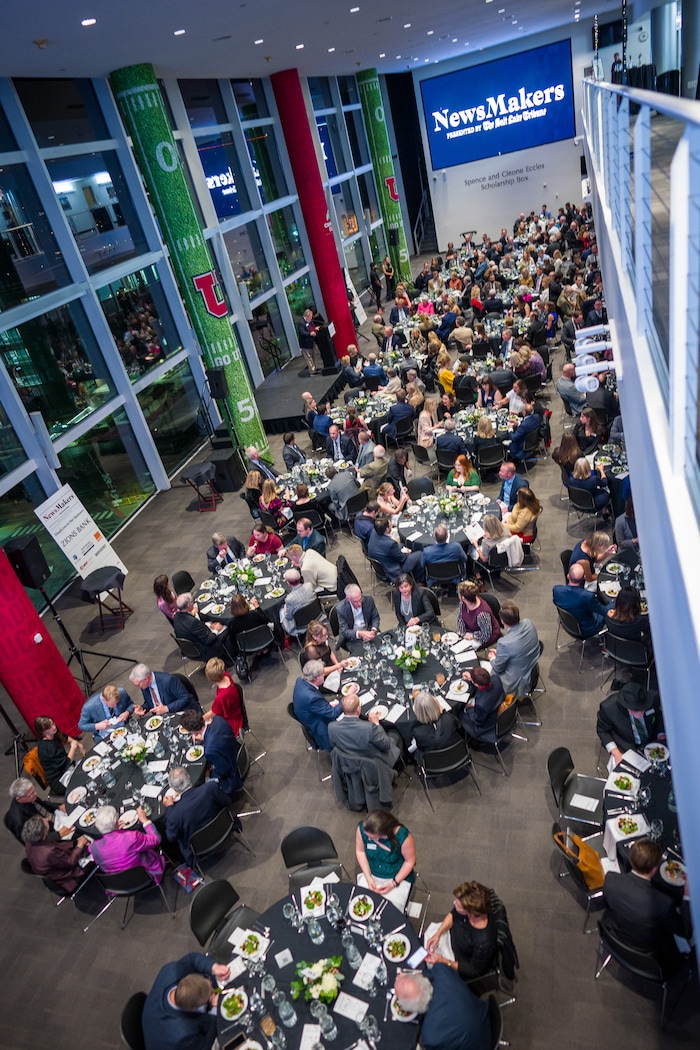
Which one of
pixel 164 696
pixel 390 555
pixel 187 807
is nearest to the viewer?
pixel 187 807

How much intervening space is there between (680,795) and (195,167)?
16.4 metres

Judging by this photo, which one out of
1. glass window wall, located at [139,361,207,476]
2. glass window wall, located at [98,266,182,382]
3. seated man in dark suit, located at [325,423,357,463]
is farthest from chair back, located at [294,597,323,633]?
glass window wall, located at [139,361,207,476]

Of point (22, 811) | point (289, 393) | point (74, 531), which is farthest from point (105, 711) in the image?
point (289, 393)

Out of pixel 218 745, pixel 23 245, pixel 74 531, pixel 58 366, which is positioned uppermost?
pixel 23 245

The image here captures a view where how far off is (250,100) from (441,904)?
20.0m

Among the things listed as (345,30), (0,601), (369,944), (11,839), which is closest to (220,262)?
(345,30)

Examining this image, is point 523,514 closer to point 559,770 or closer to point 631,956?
point 559,770

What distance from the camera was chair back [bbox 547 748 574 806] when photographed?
5.53m

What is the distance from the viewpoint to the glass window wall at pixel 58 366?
11.0 meters

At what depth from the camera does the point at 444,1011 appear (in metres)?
4.02

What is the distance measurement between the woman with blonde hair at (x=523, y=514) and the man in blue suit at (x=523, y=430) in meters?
2.42

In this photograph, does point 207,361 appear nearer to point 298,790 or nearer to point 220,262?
point 220,262

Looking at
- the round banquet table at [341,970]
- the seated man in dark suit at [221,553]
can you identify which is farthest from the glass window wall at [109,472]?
the round banquet table at [341,970]

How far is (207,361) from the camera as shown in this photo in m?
13.6
